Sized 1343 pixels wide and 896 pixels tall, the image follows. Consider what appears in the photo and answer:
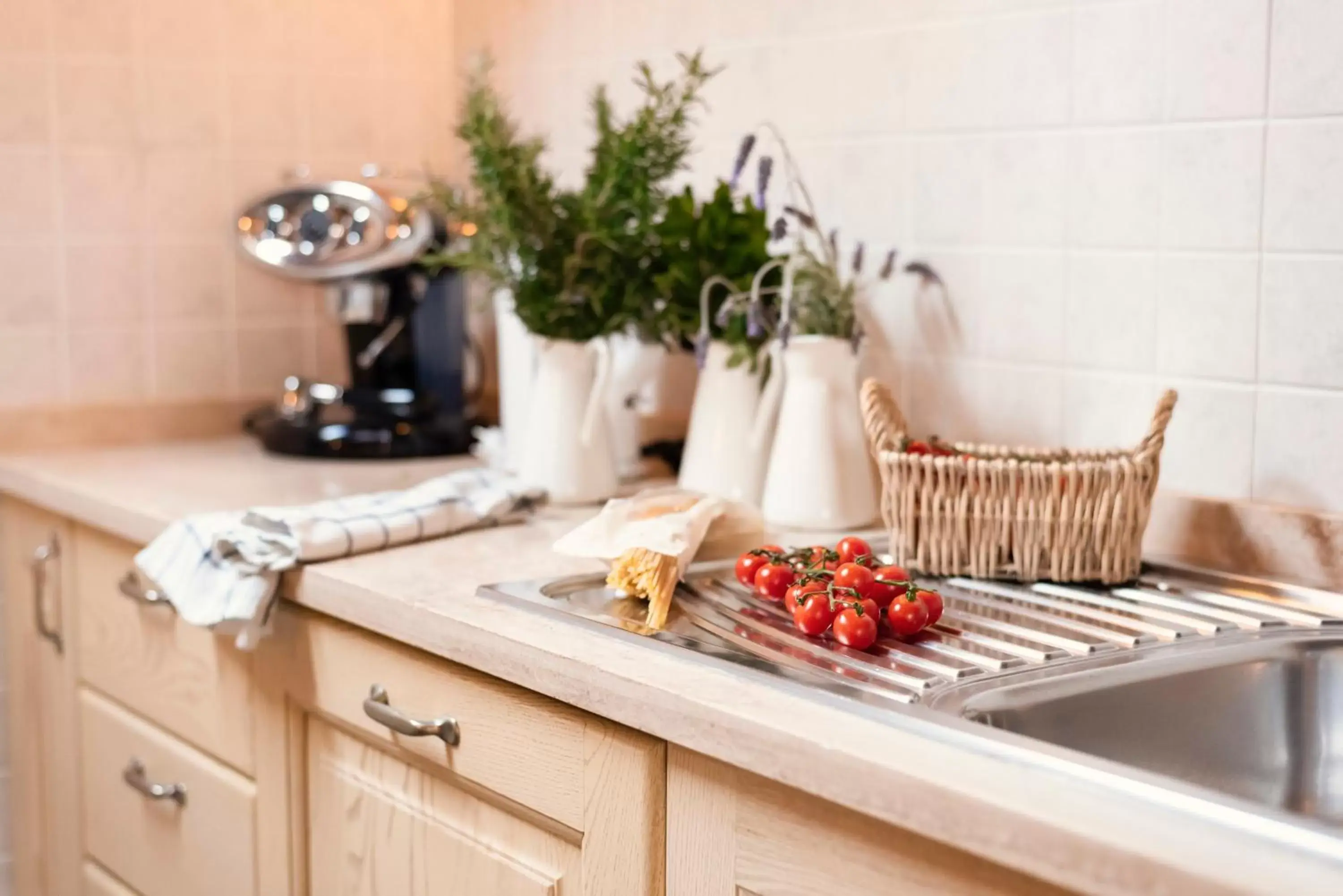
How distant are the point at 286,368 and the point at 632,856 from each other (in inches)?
53.3

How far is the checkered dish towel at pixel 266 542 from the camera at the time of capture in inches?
50.0

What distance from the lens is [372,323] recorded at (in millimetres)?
1951

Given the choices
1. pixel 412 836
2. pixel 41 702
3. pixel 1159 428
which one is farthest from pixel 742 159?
pixel 41 702

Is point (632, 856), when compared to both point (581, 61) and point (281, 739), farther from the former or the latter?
point (581, 61)

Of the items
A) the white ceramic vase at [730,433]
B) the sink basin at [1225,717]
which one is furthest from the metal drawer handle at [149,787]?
the sink basin at [1225,717]

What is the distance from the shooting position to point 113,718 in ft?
5.38

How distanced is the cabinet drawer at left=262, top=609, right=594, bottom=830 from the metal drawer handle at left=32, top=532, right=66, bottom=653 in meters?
0.51

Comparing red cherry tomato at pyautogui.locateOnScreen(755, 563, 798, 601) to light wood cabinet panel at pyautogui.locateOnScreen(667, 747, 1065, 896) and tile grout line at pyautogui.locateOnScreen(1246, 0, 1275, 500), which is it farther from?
tile grout line at pyautogui.locateOnScreen(1246, 0, 1275, 500)

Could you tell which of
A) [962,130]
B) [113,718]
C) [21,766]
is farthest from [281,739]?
[962,130]

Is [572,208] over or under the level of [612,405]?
over

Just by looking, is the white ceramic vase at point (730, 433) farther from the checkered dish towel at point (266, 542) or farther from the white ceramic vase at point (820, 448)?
the checkered dish towel at point (266, 542)

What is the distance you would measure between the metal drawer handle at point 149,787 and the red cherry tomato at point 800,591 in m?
0.75

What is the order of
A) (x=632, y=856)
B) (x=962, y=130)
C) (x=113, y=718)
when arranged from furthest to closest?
(x=113, y=718) → (x=962, y=130) → (x=632, y=856)

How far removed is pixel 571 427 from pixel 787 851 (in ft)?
2.43
